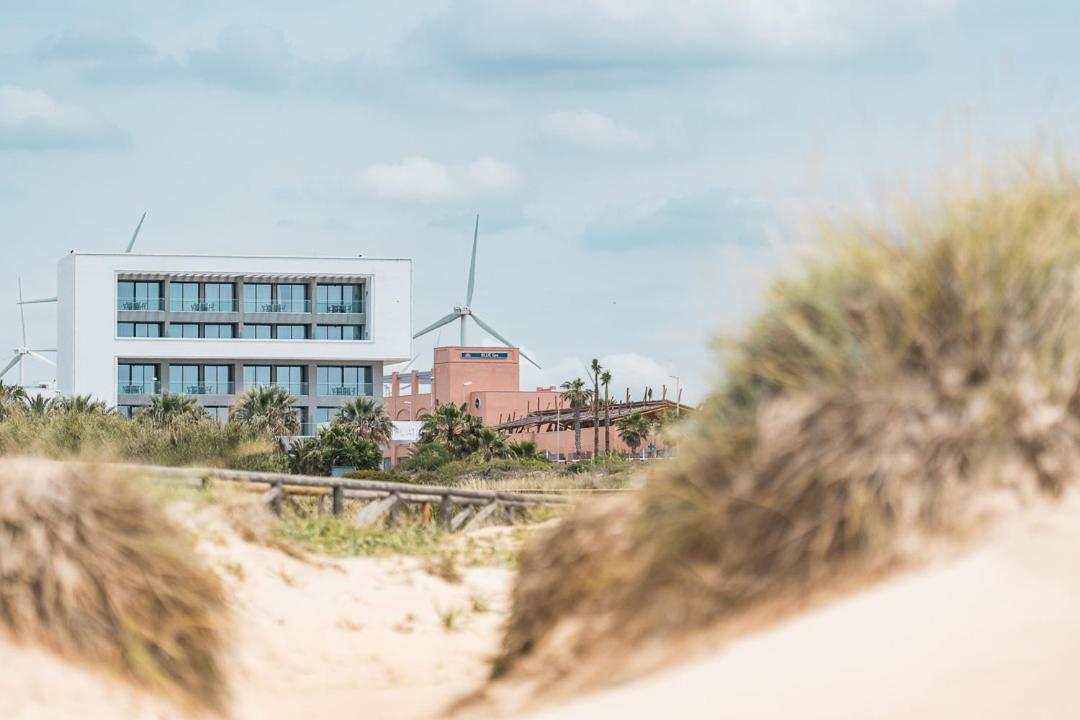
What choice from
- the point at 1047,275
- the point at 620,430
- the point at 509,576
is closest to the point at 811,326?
the point at 1047,275

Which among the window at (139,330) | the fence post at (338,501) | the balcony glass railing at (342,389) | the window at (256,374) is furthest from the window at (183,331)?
the fence post at (338,501)

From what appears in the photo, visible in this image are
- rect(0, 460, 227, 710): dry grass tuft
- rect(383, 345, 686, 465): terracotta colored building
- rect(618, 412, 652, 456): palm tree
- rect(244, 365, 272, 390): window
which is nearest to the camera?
rect(0, 460, 227, 710): dry grass tuft

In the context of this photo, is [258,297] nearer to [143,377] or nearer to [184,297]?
[184,297]

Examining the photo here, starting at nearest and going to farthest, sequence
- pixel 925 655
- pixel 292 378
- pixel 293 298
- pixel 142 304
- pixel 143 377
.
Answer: pixel 925 655 < pixel 143 377 < pixel 292 378 < pixel 142 304 < pixel 293 298

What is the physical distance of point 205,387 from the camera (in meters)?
85.0

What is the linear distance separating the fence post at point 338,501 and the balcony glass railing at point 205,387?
236ft

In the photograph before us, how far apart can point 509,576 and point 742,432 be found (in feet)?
19.6

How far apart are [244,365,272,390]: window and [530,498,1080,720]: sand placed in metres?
81.6

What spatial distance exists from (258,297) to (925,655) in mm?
84513

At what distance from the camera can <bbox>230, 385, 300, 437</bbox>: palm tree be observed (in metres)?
68.9

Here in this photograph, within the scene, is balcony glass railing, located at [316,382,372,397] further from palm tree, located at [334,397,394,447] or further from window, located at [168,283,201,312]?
palm tree, located at [334,397,394,447]

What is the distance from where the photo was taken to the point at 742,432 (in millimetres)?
6246

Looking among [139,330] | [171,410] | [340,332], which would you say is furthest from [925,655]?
[139,330]

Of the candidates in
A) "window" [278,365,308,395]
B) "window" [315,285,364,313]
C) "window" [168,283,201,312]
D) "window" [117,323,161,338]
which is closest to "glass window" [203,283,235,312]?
"window" [168,283,201,312]
